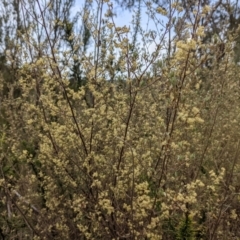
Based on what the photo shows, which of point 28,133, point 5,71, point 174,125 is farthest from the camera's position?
point 5,71

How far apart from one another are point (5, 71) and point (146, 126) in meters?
7.43

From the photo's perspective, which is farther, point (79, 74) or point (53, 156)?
point (79, 74)

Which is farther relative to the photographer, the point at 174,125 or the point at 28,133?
the point at 28,133

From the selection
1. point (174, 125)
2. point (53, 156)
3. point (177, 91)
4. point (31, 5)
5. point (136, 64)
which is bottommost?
point (53, 156)

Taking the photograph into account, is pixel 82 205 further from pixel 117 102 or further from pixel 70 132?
pixel 117 102

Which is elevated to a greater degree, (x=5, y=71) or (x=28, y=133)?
(x=5, y=71)

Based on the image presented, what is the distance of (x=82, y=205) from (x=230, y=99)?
2119mm

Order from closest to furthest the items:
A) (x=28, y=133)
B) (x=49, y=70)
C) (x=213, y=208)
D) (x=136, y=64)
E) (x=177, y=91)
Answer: (x=177, y=91) < (x=136, y=64) < (x=213, y=208) < (x=49, y=70) < (x=28, y=133)

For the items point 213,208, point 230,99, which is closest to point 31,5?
point 213,208

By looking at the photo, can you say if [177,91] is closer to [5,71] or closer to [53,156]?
[53,156]

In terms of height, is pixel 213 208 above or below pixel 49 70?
below

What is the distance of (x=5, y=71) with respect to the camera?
10031 mm

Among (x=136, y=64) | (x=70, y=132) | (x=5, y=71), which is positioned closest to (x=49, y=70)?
(x=70, y=132)

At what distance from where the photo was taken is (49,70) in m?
3.11
